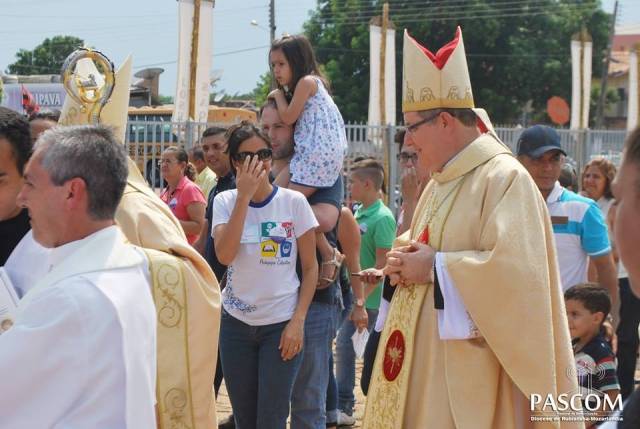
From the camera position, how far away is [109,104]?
4.40 metres

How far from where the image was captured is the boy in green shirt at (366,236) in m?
7.50

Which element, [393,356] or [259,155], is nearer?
[393,356]

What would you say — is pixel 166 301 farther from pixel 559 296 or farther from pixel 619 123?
pixel 619 123

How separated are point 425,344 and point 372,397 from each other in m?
0.39

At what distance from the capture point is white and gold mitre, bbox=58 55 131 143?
4223 mm

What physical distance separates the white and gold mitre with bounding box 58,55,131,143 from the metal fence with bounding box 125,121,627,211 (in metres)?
5.32

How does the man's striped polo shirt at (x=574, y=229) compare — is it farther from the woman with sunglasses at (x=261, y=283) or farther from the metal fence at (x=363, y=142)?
the metal fence at (x=363, y=142)

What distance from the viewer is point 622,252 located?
202 cm

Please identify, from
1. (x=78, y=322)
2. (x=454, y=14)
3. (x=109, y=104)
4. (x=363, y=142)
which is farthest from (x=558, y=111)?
(x=78, y=322)

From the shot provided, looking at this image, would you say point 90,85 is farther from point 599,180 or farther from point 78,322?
point 599,180

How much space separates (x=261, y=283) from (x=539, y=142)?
187 cm

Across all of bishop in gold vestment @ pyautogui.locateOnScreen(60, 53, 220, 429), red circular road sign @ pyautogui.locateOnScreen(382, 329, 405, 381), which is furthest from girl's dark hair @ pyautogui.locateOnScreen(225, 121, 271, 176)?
red circular road sign @ pyautogui.locateOnScreen(382, 329, 405, 381)

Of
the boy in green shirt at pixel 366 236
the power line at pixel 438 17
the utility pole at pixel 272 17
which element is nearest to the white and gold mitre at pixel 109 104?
the boy in green shirt at pixel 366 236

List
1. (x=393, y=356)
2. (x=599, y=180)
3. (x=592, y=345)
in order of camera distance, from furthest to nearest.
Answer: (x=599, y=180) → (x=592, y=345) → (x=393, y=356)
